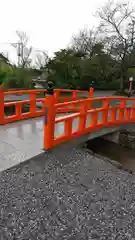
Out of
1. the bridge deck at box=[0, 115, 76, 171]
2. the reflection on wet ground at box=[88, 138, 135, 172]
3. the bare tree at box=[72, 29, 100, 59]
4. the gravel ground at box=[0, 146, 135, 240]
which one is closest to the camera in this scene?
the gravel ground at box=[0, 146, 135, 240]

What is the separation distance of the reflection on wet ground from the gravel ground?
6.01ft

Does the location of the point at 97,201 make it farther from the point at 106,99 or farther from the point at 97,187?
the point at 106,99

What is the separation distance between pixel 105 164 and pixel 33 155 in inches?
54.8

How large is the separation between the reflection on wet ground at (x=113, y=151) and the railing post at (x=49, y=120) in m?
2.31

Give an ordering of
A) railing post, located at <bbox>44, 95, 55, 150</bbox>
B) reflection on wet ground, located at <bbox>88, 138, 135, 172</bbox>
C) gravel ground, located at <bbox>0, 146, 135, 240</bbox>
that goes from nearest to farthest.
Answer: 1. gravel ground, located at <bbox>0, 146, 135, 240</bbox>
2. railing post, located at <bbox>44, 95, 55, 150</bbox>
3. reflection on wet ground, located at <bbox>88, 138, 135, 172</bbox>

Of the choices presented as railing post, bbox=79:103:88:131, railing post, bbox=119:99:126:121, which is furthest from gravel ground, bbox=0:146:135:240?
railing post, bbox=119:99:126:121

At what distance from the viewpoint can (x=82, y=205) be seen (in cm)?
229

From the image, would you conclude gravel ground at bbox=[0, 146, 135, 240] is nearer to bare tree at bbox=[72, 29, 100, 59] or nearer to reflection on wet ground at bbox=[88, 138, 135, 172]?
reflection on wet ground at bbox=[88, 138, 135, 172]

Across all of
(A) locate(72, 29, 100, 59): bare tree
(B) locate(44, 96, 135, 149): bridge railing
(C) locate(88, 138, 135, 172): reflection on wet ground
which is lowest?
(C) locate(88, 138, 135, 172): reflection on wet ground

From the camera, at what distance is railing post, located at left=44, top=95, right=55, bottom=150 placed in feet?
10.5

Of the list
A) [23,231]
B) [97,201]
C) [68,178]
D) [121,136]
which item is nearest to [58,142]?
[68,178]

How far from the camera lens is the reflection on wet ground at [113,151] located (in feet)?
16.5

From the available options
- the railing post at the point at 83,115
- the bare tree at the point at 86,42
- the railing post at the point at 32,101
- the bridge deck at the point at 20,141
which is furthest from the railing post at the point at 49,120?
the bare tree at the point at 86,42

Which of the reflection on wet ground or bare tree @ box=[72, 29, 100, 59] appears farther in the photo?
bare tree @ box=[72, 29, 100, 59]
